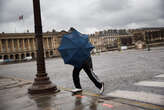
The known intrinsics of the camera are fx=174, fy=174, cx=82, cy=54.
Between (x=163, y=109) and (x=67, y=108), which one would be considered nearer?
(x=163, y=109)

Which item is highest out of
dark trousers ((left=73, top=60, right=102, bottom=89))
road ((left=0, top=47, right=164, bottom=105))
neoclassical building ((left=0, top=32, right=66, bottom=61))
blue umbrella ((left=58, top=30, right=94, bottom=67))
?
neoclassical building ((left=0, top=32, right=66, bottom=61))

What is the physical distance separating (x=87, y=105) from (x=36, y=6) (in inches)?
148

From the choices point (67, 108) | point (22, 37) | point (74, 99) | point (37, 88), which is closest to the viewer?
point (67, 108)

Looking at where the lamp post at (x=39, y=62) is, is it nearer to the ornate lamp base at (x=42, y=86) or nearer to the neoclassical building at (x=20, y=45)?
Result: the ornate lamp base at (x=42, y=86)

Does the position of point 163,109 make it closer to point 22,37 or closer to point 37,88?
point 37,88

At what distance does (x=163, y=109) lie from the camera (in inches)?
135

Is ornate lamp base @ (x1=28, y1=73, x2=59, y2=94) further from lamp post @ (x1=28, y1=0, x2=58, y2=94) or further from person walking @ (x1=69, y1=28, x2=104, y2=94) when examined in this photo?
person walking @ (x1=69, y1=28, x2=104, y2=94)

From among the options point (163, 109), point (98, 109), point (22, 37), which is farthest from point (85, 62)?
point (22, 37)

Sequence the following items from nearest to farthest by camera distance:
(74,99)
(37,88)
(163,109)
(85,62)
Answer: (163,109), (74,99), (85,62), (37,88)

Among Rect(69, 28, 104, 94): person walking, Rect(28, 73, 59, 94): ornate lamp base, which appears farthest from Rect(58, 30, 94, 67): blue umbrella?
Rect(28, 73, 59, 94): ornate lamp base

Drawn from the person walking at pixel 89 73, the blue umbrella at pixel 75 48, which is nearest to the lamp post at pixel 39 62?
the person walking at pixel 89 73

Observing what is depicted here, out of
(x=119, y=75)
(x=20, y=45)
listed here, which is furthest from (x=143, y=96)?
(x=20, y=45)

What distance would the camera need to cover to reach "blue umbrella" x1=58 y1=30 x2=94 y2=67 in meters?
→ 4.84

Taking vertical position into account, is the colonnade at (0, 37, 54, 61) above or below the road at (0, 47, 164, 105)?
above
